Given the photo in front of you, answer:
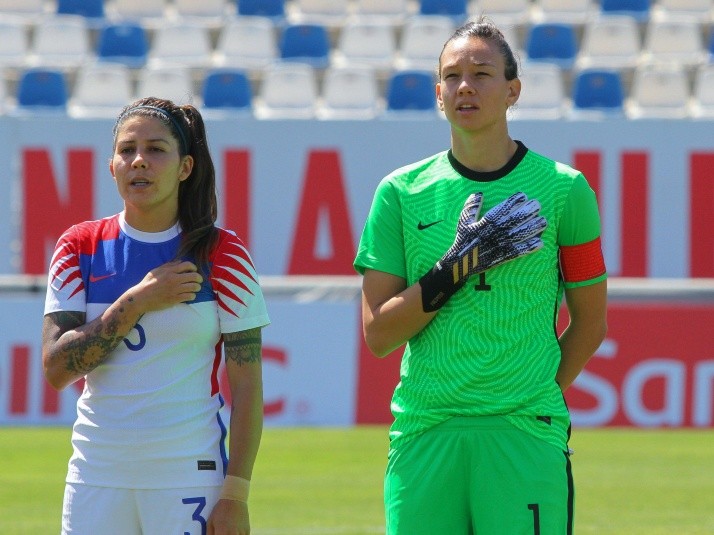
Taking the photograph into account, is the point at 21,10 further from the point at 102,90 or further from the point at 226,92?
the point at 226,92

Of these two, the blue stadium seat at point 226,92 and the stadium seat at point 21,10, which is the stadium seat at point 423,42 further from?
the stadium seat at point 21,10

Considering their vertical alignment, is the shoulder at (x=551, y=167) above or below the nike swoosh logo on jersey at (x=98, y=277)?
above

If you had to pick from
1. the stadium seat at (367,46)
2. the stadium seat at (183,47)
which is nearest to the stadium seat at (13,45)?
the stadium seat at (183,47)

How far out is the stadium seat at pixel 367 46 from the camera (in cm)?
1778

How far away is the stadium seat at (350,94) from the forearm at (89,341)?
1293 centimetres

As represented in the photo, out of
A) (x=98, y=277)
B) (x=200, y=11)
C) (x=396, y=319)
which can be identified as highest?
(x=200, y=11)

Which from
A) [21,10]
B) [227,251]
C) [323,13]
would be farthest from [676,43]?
[227,251]

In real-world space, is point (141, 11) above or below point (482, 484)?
above

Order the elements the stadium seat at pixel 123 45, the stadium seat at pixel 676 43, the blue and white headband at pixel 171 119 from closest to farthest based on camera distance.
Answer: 1. the blue and white headband at pixel 171 119
2. the stadium seat at pixel 676 43
3. the stadium seat at pixel 123 45

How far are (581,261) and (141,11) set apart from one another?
15948 mm

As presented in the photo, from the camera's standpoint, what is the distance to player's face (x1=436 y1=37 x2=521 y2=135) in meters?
3.71

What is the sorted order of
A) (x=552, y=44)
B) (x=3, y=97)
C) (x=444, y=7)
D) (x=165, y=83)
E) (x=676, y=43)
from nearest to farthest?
(x=165, y=83), (x=3, y=97), (x=552, y=44), (x=676, y=43), (x=444, y=7)

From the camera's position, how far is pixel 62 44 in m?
18.0

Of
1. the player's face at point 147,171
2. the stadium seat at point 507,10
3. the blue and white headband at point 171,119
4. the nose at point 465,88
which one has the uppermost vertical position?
the stadium seat at point 507,10
